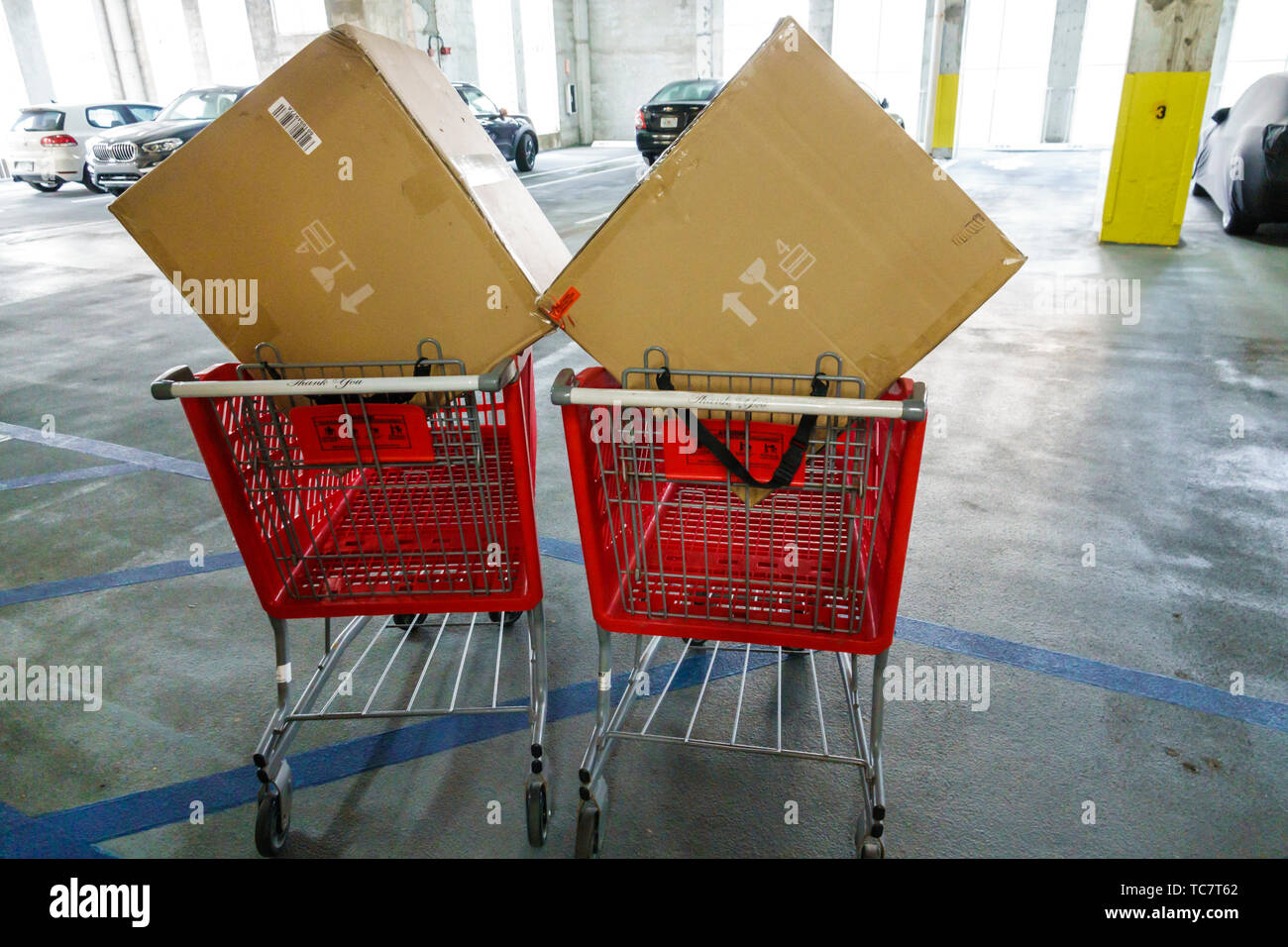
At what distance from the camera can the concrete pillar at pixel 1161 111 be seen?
741 cm

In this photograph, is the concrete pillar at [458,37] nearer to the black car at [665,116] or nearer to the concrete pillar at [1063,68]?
the black car at [665,116]

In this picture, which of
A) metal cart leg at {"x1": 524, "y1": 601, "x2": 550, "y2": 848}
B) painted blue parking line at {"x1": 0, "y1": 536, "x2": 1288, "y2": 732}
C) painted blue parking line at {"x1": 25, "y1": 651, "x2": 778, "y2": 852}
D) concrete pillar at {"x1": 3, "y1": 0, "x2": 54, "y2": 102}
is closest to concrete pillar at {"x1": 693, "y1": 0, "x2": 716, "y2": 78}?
concrete pillar at {"x1": 3, "y1": 0, "x2": 54, "y2": 102}

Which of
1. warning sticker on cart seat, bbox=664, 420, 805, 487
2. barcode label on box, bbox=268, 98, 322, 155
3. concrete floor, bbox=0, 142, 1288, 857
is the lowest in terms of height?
concrete floor, bbox=0, 142, 1288, 857

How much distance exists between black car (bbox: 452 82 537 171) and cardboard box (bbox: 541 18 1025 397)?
12248mm

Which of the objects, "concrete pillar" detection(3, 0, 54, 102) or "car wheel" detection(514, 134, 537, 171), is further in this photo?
"concrete pillar" detection(3, 0, 54, 102)

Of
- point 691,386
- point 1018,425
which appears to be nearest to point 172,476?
point 691,386

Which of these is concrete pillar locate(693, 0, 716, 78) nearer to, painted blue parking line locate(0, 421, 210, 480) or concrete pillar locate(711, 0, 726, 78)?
concrete pillar locate(711, 0, 726, 78)

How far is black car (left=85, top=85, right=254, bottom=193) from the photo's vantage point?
11.0 meters

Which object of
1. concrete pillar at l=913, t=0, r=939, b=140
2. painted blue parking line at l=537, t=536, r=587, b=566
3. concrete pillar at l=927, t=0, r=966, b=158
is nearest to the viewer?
painted blue parking line at l=537, t=536, r=587, b=566

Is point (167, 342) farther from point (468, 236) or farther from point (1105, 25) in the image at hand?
point (1105, 25)

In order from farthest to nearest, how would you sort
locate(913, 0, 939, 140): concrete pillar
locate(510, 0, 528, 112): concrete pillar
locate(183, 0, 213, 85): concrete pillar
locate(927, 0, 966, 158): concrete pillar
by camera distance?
locate(510, 0, 528, 112): concrete pillar, locate(183, 0, 213, 85): concrete pillar, locate(913, 0, 939, 140): concrete pillar, locate(927, 0, 966, 158): concrete pillar

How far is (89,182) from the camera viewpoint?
43.5ft

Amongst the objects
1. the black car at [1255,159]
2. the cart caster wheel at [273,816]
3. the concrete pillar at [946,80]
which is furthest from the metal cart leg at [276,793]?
the concrete pillar at [946,80]

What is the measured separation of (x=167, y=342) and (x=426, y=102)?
509 cm
